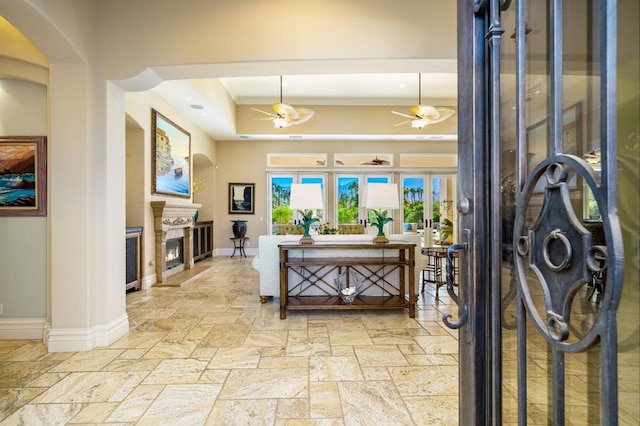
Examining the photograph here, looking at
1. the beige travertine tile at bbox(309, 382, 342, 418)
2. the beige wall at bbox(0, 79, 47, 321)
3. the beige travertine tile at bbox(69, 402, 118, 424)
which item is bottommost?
the beige travertine tile at bbox(69, 402, 118, 424)

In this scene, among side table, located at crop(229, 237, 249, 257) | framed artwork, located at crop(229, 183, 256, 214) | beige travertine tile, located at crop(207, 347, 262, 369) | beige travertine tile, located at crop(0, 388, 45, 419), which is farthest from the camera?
framed artwork, located at crop(229, 183, 256, 214)

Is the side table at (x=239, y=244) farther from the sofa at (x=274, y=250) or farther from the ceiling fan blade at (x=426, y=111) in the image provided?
the ceiling fan blade at (x=426, y=111)

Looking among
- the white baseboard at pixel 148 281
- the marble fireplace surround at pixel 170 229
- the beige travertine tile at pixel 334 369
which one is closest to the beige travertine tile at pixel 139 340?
the beige travertine tile at pixel 334 369

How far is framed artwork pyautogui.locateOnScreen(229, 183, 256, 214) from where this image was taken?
9.73 metres

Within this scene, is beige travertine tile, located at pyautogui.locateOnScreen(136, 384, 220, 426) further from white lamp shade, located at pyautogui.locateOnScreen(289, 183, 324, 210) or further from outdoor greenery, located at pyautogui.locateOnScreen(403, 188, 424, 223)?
outdoor greenery, located at pyautogui.locateOnScreen(403, 188, 424, 223)

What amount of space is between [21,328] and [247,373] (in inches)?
98.1

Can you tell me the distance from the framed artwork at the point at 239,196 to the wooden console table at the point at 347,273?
5.86m

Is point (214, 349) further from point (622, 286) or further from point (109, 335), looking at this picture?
point (622, 286)

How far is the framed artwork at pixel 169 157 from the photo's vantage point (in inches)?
235

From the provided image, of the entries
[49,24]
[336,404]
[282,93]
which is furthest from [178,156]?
[336,404]

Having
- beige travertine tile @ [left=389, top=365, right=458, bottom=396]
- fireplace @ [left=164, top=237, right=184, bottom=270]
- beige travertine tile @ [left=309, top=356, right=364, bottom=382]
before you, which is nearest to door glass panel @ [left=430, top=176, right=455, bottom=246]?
fireplace @ [left=164, top=237, right=184, bottom=270]

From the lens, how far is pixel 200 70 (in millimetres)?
3158

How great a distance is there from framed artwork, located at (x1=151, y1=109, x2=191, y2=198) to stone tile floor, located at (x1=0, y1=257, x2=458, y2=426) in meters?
2.91

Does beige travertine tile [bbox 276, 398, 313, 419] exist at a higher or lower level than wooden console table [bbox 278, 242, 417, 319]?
lower
